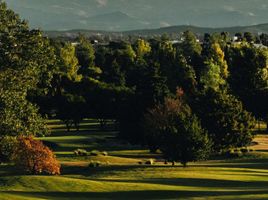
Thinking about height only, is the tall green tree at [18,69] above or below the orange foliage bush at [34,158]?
above

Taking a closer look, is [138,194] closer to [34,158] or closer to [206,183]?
[206,183]

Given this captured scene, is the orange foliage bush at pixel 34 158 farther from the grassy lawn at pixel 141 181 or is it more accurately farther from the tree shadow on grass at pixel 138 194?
the tree shadow on grass at pixel 138 194

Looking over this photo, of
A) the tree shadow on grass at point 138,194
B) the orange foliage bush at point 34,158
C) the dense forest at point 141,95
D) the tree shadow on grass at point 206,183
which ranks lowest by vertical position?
the tree shadow on grass at point 206,183

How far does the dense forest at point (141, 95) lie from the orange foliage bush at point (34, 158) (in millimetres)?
266

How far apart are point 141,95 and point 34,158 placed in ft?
128

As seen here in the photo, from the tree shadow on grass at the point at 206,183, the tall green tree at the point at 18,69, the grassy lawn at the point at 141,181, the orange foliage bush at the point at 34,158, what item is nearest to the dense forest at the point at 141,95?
the tall green tree at the point at 18,69

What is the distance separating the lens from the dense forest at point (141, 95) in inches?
2184

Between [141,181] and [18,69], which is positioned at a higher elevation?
[18,69]

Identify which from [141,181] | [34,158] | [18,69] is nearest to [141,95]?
[34,158]

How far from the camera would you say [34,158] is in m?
62.8

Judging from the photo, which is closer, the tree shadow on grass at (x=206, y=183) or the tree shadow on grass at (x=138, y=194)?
the tree shadow on grass at (x=138, y=194)

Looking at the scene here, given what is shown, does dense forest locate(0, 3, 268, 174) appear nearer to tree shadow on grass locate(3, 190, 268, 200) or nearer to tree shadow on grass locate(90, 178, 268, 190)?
tree shadow on grass locate(3, 190, 268, 200)

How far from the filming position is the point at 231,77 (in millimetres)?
121875

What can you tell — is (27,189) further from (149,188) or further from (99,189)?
(149,188)
